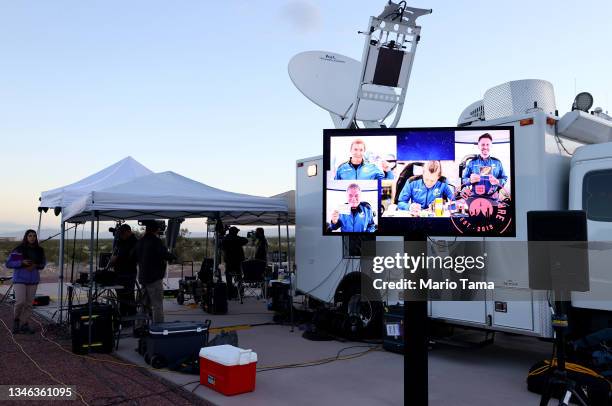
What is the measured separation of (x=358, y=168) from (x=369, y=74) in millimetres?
3696

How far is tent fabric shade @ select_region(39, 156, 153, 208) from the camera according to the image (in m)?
10.2

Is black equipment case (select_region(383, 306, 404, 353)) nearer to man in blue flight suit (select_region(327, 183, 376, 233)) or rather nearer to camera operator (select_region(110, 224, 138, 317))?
man in blue flight suit (select_region(327, 183, 376, 233))

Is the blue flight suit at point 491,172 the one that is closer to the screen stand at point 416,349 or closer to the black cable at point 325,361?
the screen stand at point 416,349

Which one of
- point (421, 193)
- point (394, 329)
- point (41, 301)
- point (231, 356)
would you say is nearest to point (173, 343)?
point (231, 356)

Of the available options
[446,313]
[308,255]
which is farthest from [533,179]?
[308,255]

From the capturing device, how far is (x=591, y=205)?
560 centimetres

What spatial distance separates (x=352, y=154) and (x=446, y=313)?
348cm

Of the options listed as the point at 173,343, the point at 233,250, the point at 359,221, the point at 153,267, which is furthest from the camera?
the point at 233,250

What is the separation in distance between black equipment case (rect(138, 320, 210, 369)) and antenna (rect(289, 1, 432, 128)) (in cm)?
381

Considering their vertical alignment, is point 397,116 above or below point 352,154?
above

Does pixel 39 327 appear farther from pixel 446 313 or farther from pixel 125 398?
pixel 446 313

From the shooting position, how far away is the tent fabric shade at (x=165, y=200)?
24.4 ft

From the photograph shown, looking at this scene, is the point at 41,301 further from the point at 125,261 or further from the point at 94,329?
the point at 94,329

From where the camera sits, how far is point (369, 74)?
719 cm
